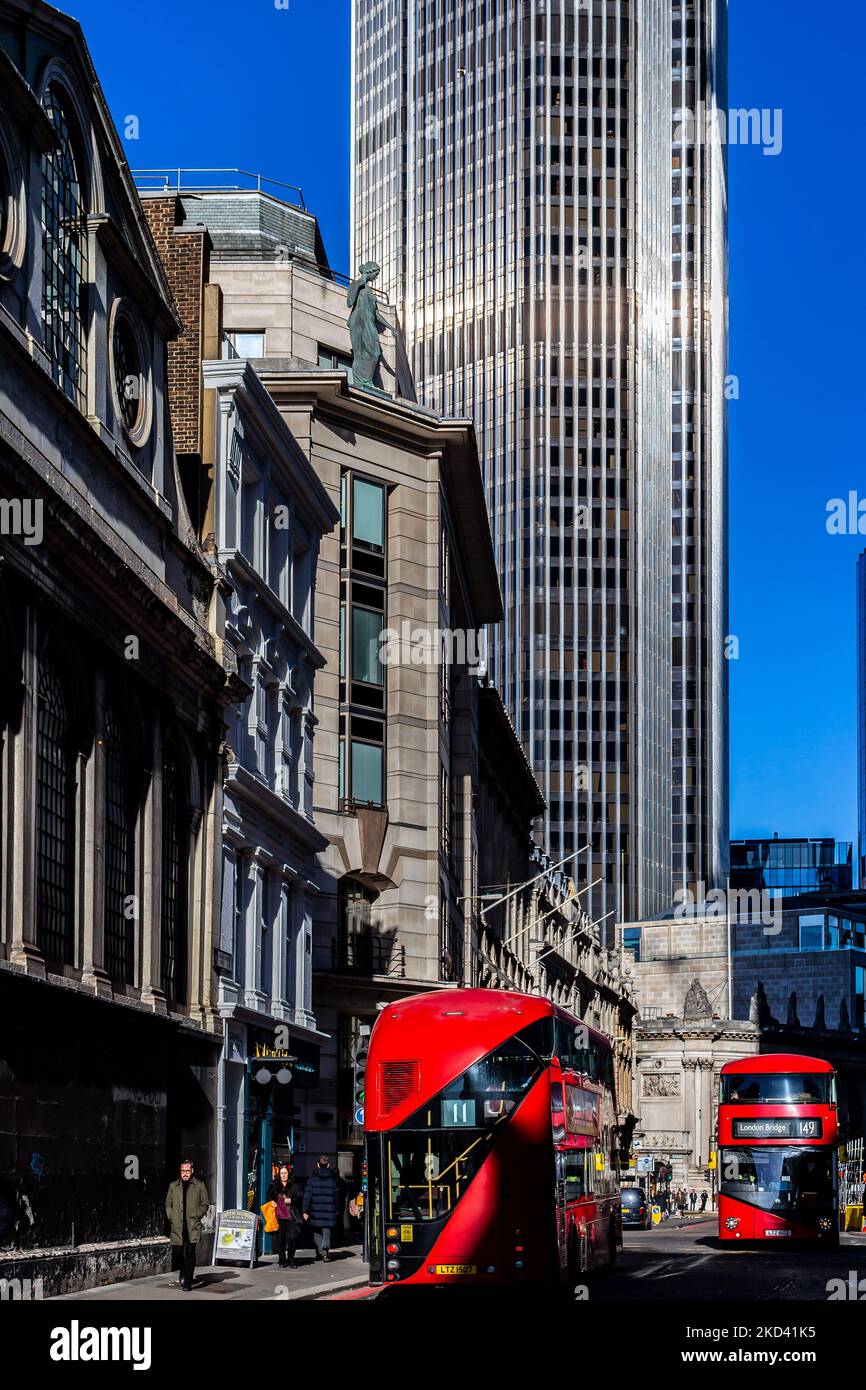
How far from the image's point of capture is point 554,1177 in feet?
90.7

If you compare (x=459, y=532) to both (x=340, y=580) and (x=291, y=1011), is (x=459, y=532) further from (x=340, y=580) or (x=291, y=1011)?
(x=291, y=1011)

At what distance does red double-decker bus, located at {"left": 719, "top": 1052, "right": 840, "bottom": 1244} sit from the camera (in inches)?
1857

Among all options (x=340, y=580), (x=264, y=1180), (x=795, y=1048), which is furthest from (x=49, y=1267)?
(x=795, y=1048)

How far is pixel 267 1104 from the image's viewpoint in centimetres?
4100

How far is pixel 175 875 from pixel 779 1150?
19.0m

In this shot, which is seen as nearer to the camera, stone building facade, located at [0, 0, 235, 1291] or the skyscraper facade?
stone building facade, located at [0, 0, 235, 1291]

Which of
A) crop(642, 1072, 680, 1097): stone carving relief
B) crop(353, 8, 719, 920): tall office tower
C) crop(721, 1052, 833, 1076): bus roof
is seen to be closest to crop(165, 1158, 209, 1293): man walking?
crop(721, 1052, 833, 1076): bus roof

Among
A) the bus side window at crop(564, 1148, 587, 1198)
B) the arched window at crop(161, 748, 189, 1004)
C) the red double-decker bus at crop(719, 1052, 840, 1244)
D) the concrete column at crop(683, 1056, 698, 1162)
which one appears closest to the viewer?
the bus side window at crop(564, 1148, 587, 1198)

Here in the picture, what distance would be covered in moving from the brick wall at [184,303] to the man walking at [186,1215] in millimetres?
15376

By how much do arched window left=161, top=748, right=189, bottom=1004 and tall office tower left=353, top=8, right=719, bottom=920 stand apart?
420ft

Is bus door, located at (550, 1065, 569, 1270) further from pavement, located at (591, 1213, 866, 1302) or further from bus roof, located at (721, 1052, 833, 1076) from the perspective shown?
bus roof, located at (721, 1052, 833, 1076)

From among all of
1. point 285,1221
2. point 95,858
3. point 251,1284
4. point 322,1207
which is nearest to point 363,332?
point 322,1207

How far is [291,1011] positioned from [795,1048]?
10803cm

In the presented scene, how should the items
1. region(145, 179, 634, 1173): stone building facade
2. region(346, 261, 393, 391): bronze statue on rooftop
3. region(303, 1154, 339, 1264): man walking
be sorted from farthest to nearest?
region(346, 261, 393, 391): bronze statue on rooftop → region(145, 179, 634, 1173): stone building facade → region(303, 1154, 339, 1264): man walking
